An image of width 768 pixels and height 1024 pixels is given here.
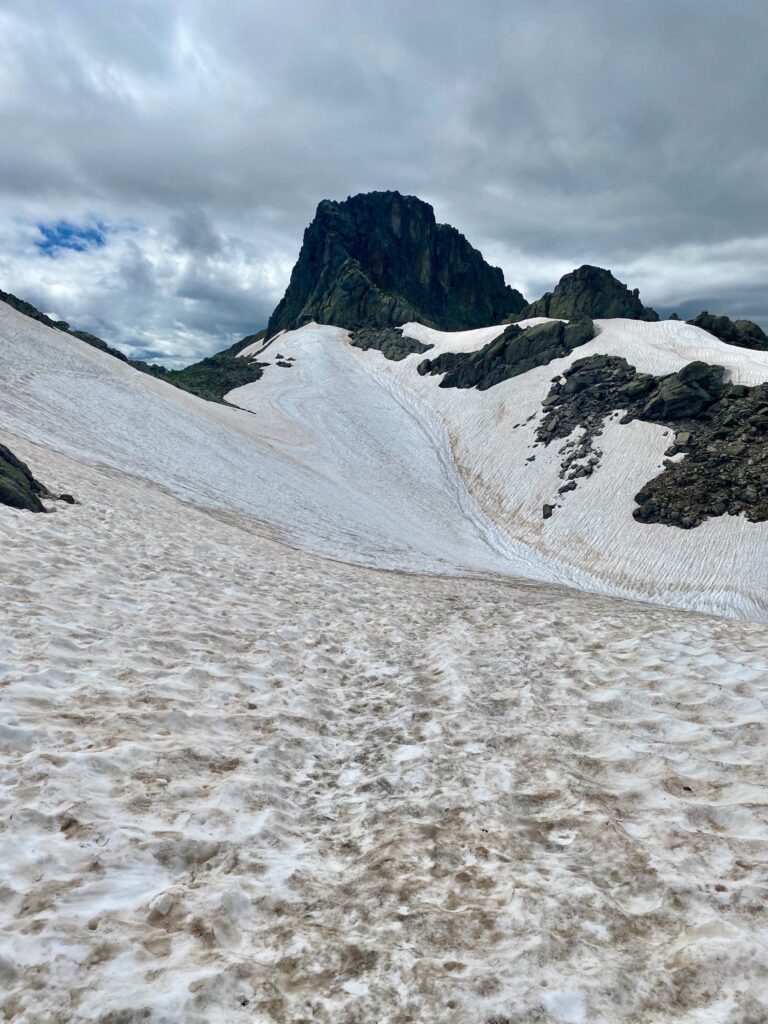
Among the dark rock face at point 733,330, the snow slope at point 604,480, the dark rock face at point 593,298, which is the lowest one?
the snow slope at point 604,480

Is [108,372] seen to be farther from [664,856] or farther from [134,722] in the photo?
[664,856]

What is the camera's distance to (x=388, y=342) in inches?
3684

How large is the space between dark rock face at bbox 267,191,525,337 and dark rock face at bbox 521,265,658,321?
189 ft

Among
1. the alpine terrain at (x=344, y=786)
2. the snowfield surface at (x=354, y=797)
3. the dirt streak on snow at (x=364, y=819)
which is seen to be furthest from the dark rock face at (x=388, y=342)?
the dirt streak on snow at (x=364, y=819)

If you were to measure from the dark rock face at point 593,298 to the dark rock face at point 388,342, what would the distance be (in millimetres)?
19005

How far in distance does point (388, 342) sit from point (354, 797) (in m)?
92.6

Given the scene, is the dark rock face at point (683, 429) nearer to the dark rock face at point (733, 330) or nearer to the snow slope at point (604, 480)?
the snow slope at point (604, 480)

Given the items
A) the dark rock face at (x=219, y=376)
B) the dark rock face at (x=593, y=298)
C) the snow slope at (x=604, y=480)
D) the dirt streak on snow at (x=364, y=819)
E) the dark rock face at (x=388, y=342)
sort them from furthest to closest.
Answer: the dark rock face at (x=388, y=342) < the dark rock face at (x=593, y=298) < the dark rock face at (x=219, y=376) < the snow slope at (x=604, y=480) < the dirt streak on snow at (x=364, y=819)

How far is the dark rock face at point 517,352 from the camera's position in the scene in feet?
222

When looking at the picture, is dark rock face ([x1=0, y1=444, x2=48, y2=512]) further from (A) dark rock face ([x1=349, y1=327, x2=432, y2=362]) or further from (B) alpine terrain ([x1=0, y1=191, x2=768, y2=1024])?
(A) dark rock face ([x1=349, y1=327, x2=432, y2=362])

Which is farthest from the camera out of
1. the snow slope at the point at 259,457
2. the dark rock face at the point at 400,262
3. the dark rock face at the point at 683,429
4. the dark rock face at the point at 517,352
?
the dark rock face at the point at 400,262

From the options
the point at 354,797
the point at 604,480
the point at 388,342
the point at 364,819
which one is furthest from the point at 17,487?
the point at 388,342

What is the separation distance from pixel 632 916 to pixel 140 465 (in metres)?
29.4

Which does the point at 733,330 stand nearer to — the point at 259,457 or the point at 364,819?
the point at 259,457
